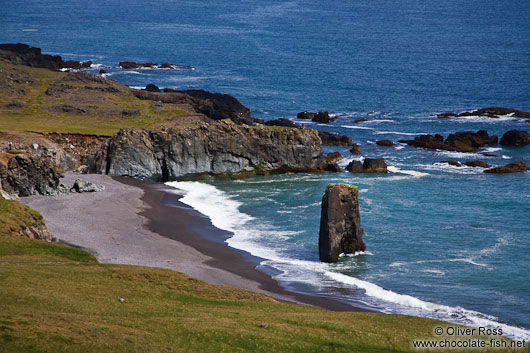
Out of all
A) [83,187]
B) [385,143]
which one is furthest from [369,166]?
[83,187]

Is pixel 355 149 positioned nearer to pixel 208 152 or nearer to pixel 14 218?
pixel 208 152

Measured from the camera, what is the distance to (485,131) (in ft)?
312

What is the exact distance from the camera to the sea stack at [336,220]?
46406 millimetres

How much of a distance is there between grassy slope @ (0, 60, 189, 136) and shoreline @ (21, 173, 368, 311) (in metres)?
14.7

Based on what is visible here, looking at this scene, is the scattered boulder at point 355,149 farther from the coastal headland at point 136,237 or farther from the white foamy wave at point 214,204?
the white foamy wave at point 214,204

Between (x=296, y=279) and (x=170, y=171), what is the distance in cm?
3463

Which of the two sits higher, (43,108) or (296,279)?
(43,108)

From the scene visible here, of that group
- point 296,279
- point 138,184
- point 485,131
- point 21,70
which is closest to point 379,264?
point 296,279

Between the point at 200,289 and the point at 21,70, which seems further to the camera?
the point at 21,70

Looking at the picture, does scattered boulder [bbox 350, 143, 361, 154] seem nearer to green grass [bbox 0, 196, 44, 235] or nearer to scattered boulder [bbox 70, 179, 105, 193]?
scattered boulder [bbox 70, 179, 105, 193]

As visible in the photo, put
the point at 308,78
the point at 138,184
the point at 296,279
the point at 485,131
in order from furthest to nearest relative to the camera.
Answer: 1. the point at 308,78
2. the point at 485,131
3. the point at 138,184
4. the point at 296,279

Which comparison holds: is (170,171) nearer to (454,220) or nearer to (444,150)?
(454,220)

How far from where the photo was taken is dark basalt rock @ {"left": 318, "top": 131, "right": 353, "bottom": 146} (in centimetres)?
9488

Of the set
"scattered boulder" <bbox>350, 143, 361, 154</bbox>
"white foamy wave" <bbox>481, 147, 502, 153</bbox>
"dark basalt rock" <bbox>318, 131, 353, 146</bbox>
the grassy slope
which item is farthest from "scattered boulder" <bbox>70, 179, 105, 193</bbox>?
"white foamy wave" <bbox>481, 147, 502, 153</bbox>
